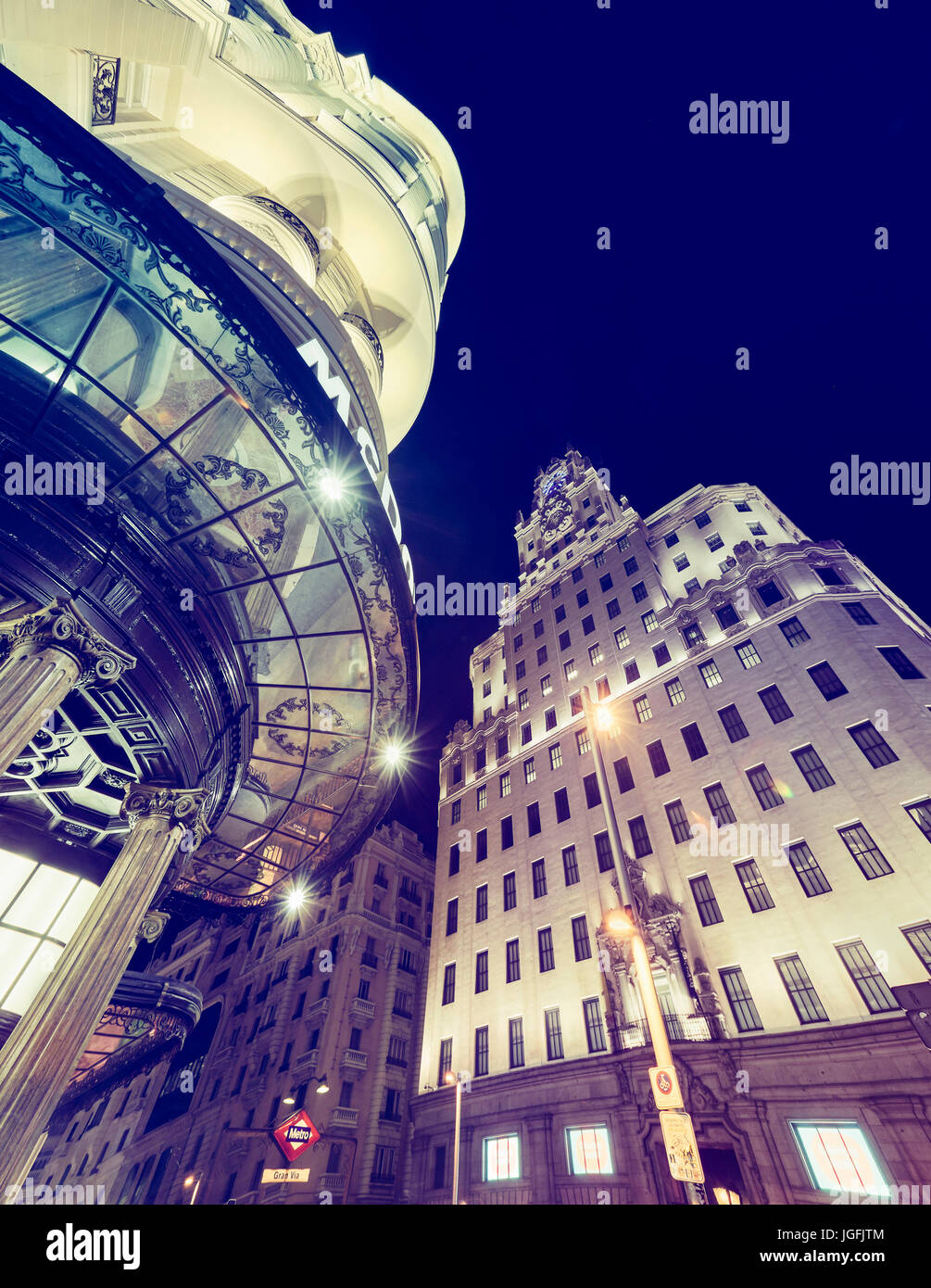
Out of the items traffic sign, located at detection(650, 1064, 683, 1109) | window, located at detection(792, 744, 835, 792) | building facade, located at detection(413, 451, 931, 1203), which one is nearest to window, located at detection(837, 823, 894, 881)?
building facade, located at detection(413, 451, 931, 1203)

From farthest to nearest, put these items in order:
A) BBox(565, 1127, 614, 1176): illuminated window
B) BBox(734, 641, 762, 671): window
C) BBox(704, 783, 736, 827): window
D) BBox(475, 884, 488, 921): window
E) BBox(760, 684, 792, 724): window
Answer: BBox(475, 884, 488, 921): window, BBox(734, 641, 762, 671): window, BBox(760, 684, 792, 724): window, BBox(704, 783, 736, 827): window, BBox(565, 1127, 614, 1176): illuminated window

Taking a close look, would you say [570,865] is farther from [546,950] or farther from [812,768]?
[812,768]

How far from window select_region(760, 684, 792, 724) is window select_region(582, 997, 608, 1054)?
14379 millimetres

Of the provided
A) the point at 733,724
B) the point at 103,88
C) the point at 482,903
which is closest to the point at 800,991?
the point at 733,724

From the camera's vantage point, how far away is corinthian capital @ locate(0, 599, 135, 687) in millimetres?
7824

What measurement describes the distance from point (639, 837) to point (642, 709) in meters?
7.48

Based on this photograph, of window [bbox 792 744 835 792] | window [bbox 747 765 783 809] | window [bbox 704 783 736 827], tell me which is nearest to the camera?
window [bbox 792 744 835 792]

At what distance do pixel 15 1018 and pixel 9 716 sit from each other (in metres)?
6.29

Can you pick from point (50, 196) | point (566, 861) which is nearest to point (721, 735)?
point (566, 861)

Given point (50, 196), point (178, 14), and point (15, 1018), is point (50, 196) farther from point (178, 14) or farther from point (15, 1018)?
point (178, 14)

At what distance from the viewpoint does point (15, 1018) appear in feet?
31.4

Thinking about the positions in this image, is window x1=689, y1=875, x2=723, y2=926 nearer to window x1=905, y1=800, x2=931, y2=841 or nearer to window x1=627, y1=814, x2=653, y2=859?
window x1=627, y1=814, x2=653, y2=859

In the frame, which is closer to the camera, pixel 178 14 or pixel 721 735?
pixel 178 14

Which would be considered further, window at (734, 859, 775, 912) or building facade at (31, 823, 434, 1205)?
building facade at (31, 823, 434, 1205)
